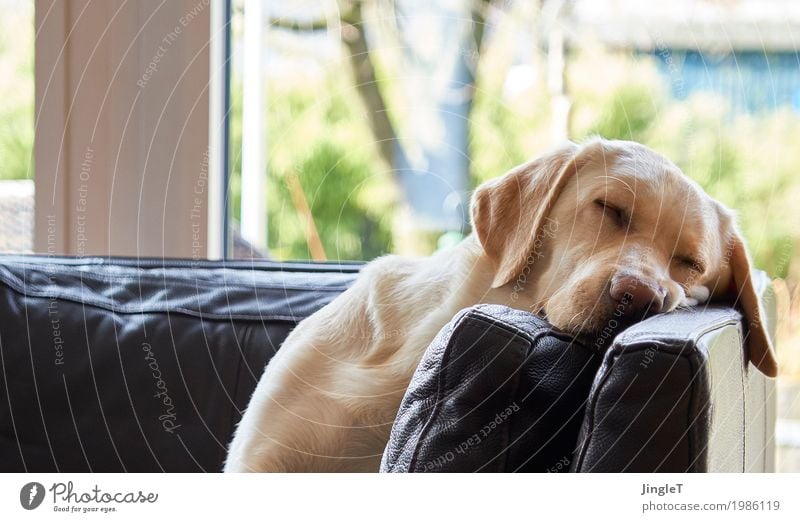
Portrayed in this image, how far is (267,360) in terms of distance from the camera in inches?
48.1

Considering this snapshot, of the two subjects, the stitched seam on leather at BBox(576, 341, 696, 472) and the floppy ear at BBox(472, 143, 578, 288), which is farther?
the floppy ear at BBox(472, 143, 578, 288)

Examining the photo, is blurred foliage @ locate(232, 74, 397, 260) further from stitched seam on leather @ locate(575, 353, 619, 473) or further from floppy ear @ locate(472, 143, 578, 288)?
stitched seam on leather @ locate(575, 353, 619, 473)

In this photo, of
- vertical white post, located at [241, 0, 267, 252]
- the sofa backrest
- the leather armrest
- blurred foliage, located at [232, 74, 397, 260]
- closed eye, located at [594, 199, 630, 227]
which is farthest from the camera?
vertical white post, located at [241, 0, 267, 252]

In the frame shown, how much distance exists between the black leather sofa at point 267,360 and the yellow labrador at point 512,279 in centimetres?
9

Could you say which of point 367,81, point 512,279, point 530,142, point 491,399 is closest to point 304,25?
point 367,81

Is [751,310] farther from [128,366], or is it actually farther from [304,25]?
[304,25]

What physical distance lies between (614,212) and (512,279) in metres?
0.13

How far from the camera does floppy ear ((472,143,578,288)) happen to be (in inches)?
36.5

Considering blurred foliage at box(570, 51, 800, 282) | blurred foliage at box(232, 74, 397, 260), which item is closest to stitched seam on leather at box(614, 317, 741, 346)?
blurred foliage at box(570, 51, 800, 282)

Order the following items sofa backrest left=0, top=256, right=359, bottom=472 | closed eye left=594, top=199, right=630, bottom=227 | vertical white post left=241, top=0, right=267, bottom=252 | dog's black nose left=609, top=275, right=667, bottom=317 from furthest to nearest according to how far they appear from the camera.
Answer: vertical white post left=241, top=0, right=267, bottom=252 < sofa backrest left=0, top=256, right=359, bottom=472 < closed eye left=594, top=199, right=630, bottom=227 < dog's black nose left=609, top=275, right=667, bottom=317
